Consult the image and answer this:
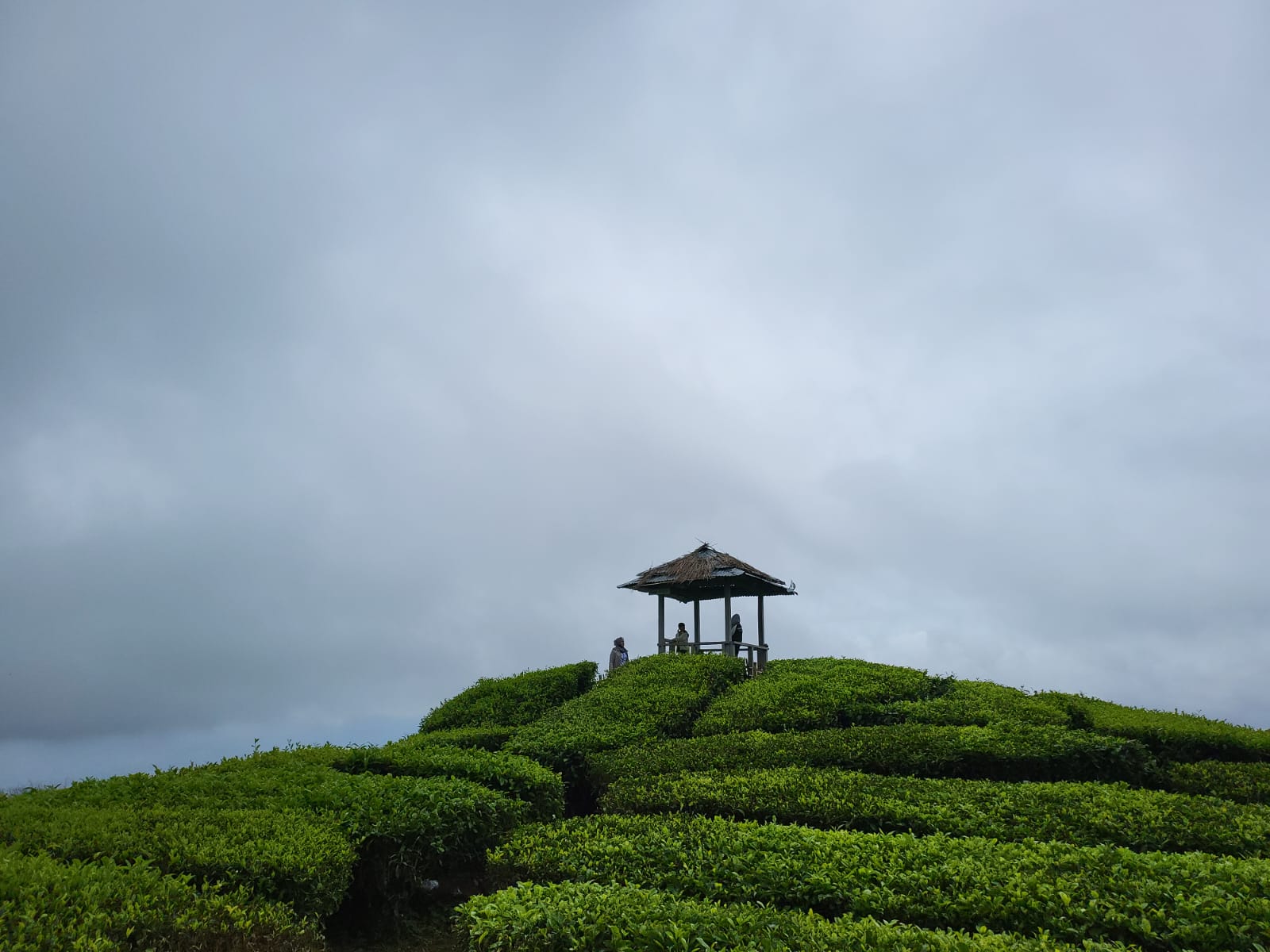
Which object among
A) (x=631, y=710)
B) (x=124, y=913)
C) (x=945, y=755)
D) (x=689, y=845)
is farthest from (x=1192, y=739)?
(x=124, y=913)

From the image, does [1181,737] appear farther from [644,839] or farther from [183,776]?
[183,776]

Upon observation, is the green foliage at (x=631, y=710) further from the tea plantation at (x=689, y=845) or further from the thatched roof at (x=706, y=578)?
the thatched roof at (x=706, y=578)

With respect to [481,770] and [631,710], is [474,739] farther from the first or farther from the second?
[481,770]

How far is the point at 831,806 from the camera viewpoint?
30.6 ft

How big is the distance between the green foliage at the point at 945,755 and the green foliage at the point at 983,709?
120 cm

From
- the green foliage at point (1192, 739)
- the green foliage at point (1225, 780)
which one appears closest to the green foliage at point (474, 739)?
the green foliage at point (1192, 739)

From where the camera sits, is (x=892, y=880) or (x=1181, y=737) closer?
(x=892, y=880)

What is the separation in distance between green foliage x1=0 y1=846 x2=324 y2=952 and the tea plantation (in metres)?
0.02

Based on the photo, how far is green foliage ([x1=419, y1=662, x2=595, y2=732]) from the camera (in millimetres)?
17938

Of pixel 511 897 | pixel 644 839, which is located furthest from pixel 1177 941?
pixel 511 897

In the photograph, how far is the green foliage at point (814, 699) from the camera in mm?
15008

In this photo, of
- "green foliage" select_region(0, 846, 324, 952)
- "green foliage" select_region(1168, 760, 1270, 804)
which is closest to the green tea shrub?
"green foliage" select_region(0, 846, 324, 952)

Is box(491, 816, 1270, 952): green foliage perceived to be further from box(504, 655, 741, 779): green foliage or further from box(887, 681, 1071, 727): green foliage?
box(887, 681, 1071, 727): green foliage

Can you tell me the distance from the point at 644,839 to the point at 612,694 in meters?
9.11
